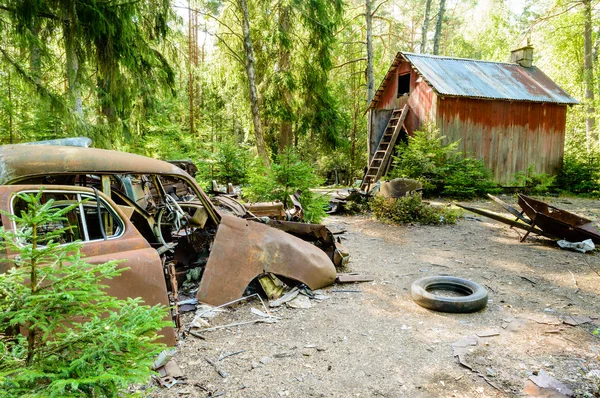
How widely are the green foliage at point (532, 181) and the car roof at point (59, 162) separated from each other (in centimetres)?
1531

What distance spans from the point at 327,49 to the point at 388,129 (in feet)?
14.2

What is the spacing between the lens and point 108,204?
3270 mm

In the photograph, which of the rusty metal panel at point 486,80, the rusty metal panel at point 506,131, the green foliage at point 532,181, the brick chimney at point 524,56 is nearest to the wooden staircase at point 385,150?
the rusty metal panel at point 506,131

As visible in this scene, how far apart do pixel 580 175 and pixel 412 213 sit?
35.2ft

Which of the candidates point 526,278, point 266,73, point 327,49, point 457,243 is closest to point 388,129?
point 327,49

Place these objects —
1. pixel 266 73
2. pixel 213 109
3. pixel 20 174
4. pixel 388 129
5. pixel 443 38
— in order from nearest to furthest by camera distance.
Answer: pixel 20 174 < pixel 388 129 < pixel 266 73 < pixel 213 109 < pixel 443 38

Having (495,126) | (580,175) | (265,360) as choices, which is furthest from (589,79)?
(265,360)

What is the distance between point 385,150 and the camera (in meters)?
14.9

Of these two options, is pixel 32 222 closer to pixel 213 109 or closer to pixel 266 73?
pixel 266 73

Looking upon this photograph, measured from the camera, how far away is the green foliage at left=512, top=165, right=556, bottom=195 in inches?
589

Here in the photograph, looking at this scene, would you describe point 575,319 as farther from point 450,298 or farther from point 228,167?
point 228,167

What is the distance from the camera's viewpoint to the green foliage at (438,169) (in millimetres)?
13383

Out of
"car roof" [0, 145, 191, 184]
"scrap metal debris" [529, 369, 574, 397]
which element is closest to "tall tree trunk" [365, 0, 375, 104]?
"car roof" [0, 145, 191, 184]

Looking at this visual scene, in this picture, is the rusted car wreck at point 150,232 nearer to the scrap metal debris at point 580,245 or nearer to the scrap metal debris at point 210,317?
the scrap metal debris at point 210,317
